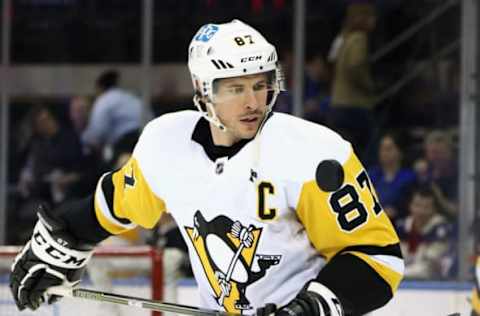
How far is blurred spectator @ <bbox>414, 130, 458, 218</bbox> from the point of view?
6383mm

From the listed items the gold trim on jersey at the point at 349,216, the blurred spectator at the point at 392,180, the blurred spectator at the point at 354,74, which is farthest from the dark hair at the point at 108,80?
the gold trim on jersey at the point at 349,216

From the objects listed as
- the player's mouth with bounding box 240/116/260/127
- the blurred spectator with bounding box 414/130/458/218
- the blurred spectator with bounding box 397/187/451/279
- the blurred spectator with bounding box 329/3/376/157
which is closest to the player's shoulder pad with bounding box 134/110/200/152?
the player's mouth with bounding box 240/116/260/127

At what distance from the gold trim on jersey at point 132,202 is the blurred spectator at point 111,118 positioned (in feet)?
11.3

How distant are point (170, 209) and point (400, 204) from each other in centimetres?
319

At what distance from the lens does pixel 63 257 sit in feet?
11.4

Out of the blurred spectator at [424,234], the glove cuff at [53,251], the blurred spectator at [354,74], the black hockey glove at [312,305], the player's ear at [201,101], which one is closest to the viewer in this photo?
the black hockey glove at [312,305]

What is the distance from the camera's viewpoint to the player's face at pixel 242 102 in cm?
305

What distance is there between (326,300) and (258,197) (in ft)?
0.94

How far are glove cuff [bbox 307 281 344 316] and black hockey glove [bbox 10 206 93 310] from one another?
0.78 metres

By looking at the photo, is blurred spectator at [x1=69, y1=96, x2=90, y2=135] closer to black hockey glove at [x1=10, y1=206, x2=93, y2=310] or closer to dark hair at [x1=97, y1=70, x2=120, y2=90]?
dark hair at [x1=97, y1=70, x2=120, y2=90]

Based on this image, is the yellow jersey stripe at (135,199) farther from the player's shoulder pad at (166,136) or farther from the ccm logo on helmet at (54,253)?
the ccm logo on helmet at (54,253)

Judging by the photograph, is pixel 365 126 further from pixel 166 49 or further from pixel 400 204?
pixel 166 49

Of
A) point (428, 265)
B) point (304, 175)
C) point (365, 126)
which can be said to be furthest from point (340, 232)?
point (365, 126)

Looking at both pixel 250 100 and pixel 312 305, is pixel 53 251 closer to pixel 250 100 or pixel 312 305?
pixel 250 100
